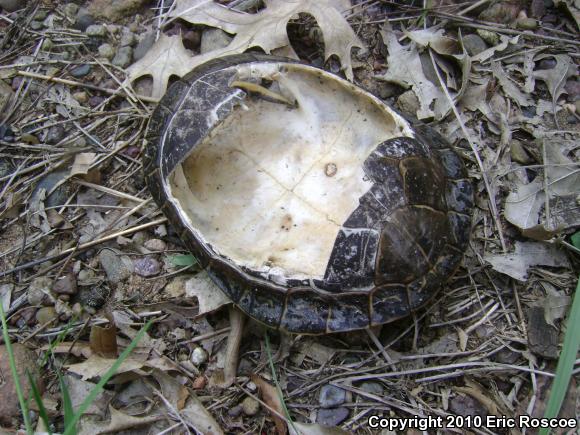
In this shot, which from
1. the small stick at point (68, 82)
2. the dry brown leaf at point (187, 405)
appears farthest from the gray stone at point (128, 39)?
the dry brown leaf at point (187, 405)

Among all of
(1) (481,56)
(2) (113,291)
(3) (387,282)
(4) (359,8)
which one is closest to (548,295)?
(3) (387,282)

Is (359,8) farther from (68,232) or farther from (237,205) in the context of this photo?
(68,232)

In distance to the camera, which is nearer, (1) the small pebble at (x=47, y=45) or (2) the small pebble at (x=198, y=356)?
(2) the small pebble at (x=198, y=356)

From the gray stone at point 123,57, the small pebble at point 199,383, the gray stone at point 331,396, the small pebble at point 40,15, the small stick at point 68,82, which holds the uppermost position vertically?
the small pebble at point 40,15

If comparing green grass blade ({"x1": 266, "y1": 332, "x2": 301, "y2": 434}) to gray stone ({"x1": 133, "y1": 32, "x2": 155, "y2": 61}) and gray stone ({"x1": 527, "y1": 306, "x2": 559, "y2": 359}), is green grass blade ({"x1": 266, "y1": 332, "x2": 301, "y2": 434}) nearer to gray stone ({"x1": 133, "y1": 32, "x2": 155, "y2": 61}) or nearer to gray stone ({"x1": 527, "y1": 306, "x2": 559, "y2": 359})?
gray stone ({"x1": 527, "y1": 306, "x2": 559, "y2": 359})

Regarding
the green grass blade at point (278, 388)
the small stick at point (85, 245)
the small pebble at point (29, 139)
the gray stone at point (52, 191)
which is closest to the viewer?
the green grass blade at point (278, 388)

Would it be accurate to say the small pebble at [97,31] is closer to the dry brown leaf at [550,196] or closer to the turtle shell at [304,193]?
the turtle shell at [304,193]
